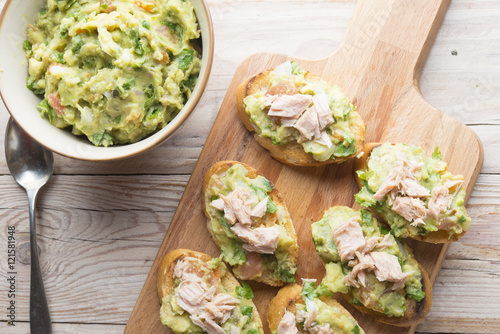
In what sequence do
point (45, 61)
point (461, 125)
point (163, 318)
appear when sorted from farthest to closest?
point (461, 125) < point (163, 318) < point (45, 61)

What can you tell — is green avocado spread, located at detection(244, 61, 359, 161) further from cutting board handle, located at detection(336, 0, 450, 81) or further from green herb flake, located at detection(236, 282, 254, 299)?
green herb flake, located at detection(236, 282, 254, 299)

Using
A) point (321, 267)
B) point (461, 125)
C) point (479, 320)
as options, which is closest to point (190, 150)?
point (321, 267)

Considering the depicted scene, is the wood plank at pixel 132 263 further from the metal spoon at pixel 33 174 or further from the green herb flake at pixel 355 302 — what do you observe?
the green herb flake at pixel 355 302

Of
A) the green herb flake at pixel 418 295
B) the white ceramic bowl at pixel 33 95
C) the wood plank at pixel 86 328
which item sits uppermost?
the white ceramic bowl at pixel 33 95

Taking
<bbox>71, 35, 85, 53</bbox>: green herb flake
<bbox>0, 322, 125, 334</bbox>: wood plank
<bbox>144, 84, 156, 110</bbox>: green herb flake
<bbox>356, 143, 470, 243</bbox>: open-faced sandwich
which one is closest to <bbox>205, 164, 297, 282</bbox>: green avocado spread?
<bbox>356, 143, 470, 243</bbox>: open-faced sandwich

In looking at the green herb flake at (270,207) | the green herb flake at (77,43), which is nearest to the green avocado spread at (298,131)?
the green herb flake at (270,207)

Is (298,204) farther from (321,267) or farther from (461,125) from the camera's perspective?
(461,125)
